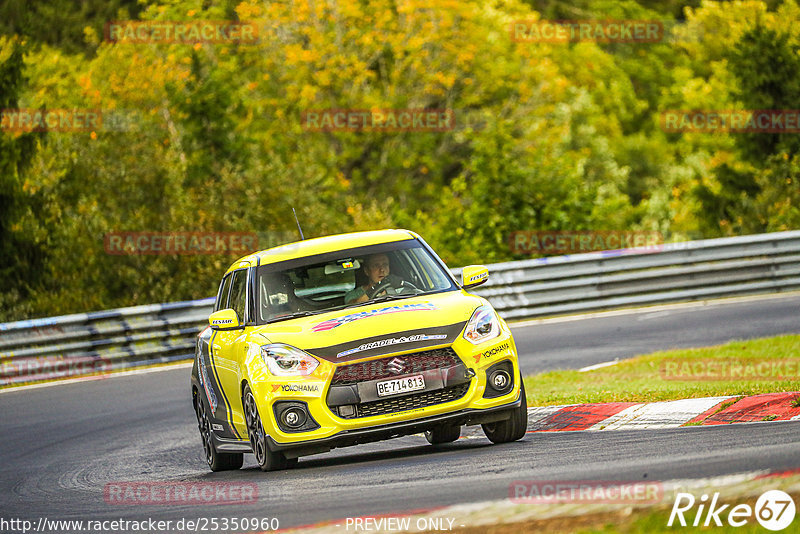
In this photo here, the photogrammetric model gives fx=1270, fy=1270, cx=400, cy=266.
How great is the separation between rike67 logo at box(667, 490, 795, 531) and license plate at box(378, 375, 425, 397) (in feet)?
10.9

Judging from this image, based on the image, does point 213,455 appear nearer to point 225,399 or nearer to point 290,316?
point 225,399

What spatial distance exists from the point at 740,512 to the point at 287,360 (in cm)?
417

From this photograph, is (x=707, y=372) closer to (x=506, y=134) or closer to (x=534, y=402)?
(x=534, y=402)

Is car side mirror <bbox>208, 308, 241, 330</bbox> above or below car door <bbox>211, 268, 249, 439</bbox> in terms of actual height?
above

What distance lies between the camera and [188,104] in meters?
37.8

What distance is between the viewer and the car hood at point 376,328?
8.72 meters

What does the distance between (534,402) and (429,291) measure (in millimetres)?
2720

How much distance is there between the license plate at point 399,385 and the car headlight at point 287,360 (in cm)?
48

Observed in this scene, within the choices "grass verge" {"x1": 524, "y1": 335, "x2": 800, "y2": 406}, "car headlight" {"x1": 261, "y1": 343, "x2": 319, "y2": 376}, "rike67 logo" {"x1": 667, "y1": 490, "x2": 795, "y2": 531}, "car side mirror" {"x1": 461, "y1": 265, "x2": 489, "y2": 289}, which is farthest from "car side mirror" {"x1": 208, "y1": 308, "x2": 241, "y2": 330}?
"rike67 logo" {"x1": 667, "y1": 490, "x2": 795, "y2": 531}

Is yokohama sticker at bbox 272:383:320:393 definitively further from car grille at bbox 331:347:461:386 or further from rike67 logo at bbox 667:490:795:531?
rike67 logo at bbox 667:490:795:531

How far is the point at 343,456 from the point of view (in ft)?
34.7

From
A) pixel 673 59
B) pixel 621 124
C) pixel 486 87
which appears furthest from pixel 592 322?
pixel 673 59

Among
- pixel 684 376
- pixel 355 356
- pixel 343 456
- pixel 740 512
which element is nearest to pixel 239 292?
pixel 343 456

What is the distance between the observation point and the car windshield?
980 centimetres
